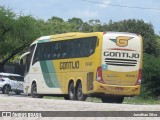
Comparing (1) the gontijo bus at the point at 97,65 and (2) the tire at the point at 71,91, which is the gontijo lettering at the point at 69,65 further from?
(2) the tire at the point at 71,91

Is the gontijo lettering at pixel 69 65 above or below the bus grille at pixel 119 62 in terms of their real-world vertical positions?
below

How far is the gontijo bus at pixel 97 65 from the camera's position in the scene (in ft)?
80.4

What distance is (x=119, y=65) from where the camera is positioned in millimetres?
24703

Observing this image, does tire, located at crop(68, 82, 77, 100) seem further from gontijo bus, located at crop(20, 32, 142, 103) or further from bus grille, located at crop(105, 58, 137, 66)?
bus grille, located at crop(105, 58, 137, 66)

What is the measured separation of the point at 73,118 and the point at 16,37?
38.5m

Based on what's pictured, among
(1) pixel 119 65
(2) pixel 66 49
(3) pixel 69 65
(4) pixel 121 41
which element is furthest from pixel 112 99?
(4) pixel 121 41

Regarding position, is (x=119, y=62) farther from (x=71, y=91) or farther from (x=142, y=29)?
(x=142, y=29)

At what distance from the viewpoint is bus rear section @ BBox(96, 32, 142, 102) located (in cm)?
2445

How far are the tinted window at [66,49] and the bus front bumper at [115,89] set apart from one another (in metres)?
1.77

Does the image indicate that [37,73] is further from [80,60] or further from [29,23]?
[29,23]

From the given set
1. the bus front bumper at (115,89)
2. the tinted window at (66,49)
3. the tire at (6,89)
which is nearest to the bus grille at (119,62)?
the tinted window at (66,49)

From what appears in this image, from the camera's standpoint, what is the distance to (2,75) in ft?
139

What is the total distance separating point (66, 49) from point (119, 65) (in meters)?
3.77

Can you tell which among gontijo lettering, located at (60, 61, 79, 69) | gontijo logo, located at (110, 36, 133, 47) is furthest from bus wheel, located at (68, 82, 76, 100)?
gontijo logo, located at (110, 36, 133, 47)
